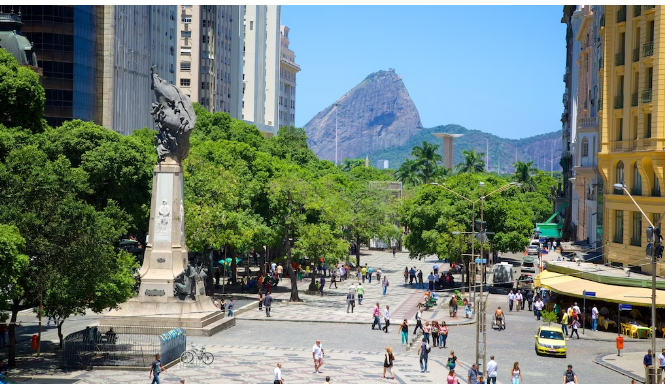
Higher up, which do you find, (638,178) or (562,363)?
(638,178)

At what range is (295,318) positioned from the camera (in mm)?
53625

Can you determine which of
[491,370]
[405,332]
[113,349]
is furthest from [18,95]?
[491,370]

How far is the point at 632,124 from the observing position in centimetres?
5566

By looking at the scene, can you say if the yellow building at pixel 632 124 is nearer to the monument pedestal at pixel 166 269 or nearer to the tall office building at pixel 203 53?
the monument pedestal at pixel 166 269

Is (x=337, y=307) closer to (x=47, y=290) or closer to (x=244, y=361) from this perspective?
(x=244, y=361)

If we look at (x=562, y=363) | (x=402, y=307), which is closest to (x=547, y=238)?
(x=402, y=307)

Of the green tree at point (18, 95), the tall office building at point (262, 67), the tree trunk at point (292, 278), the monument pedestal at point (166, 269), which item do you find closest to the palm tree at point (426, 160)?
the tall office building at point (262, 67)

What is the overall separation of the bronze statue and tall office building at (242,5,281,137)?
388 feet

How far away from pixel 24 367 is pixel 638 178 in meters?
35.9

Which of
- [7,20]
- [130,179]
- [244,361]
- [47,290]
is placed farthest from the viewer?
[7,20]

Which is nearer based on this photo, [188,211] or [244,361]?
[244,361]

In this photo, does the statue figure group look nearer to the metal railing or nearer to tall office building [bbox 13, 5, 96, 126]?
the metal railing

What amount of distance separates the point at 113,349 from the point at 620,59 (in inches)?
1407

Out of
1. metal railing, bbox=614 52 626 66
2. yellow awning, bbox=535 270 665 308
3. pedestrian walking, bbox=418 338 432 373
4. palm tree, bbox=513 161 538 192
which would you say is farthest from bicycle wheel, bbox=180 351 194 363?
palm tree, bbox=513 161 538 192
